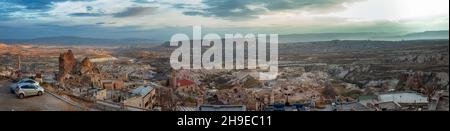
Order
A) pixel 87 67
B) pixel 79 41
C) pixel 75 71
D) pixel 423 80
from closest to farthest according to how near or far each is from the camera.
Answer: pixel 423 80
pixel 79 41
pixel 87 67
pixel 75 71

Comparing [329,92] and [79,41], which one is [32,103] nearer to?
[79,41]

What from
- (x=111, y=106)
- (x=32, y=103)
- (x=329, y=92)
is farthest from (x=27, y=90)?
(x=329, y=92)

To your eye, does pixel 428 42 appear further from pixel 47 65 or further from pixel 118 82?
pixel 47 65

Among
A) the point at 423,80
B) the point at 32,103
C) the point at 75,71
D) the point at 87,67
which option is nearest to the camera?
the point at 32,103

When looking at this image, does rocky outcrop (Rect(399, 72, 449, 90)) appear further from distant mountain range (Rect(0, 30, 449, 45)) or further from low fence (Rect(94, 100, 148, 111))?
low fence (Rect(94, 100, 148, 111))

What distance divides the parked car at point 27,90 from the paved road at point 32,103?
0.21 ft

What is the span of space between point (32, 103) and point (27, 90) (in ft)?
1.27

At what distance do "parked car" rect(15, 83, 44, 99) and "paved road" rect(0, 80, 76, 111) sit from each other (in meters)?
0.07

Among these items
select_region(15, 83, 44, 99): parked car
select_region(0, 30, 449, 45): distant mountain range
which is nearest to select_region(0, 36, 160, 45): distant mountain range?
select_region(0, 30, 449, 45): distant mountain range

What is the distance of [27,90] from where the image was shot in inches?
269

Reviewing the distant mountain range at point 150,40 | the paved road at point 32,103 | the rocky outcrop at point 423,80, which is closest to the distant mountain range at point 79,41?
the distant mountain range at point 150,40
